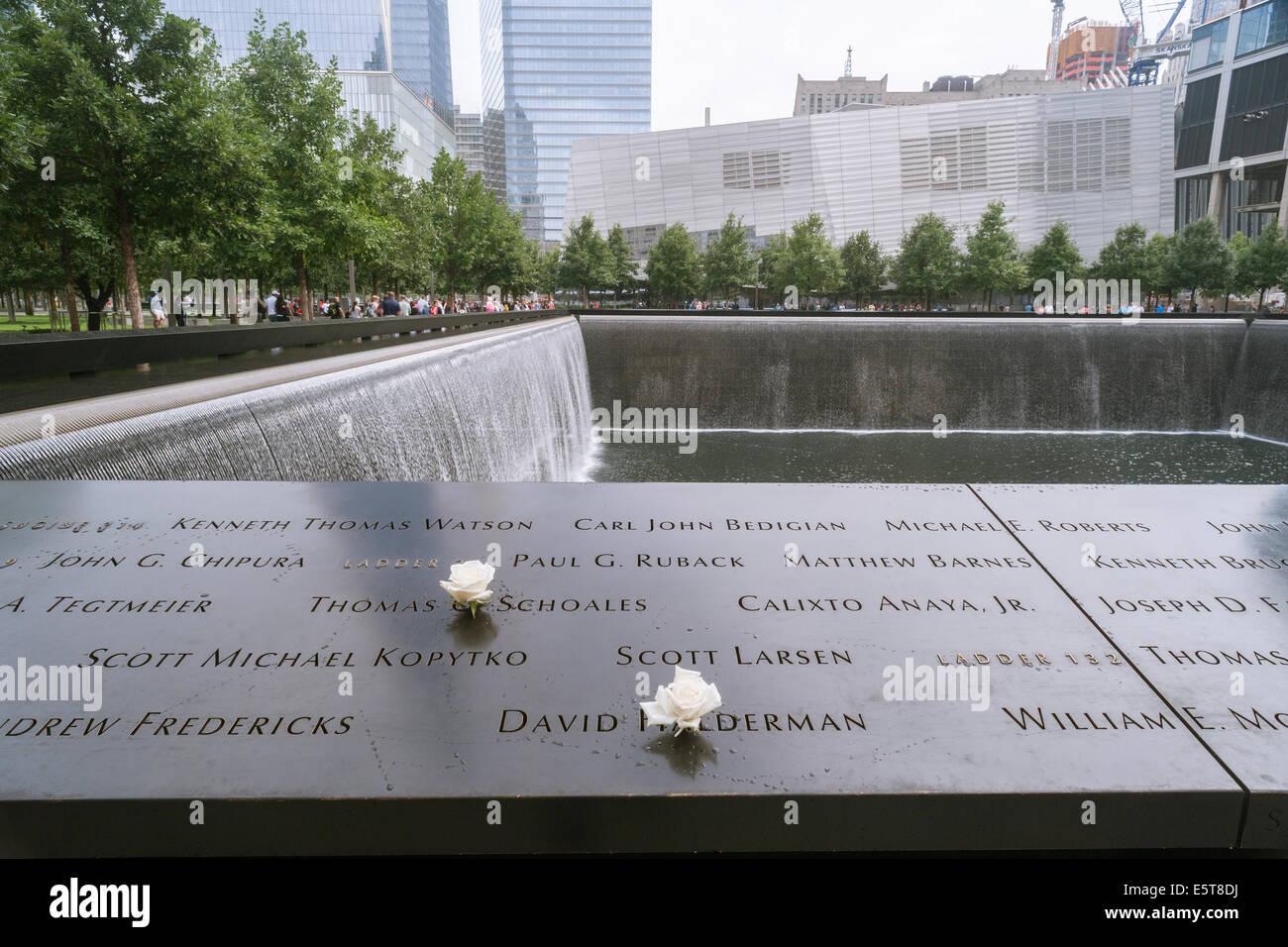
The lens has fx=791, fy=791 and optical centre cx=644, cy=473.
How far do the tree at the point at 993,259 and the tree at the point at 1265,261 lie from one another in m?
12.6

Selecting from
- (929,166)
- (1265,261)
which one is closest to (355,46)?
(929,166)

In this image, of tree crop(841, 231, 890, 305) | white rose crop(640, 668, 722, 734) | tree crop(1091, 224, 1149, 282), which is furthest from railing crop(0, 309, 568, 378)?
tree crop(1091, 224, 1149, 282)

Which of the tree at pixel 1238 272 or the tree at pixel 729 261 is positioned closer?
the tree at pixel 1238 272

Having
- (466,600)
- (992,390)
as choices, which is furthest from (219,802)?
(992,390)

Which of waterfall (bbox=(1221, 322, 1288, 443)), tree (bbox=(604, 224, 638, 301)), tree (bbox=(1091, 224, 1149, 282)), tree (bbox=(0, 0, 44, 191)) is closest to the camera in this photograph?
tree (bbox=(0, 0, 44, 191))

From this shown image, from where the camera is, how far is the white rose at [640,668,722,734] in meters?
1.41

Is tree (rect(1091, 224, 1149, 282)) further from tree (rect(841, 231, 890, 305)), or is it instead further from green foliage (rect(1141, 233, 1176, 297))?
tree (rect(841, 231, 890, 305))

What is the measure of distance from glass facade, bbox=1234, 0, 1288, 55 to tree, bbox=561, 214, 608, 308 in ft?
156

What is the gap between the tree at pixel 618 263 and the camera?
4712cm

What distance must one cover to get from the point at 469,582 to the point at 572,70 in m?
119

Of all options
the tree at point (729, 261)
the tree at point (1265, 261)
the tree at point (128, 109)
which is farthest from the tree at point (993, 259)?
the tree at point (128, 109)

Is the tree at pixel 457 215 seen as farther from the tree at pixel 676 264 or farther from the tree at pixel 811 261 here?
the tree at pixel 811 261

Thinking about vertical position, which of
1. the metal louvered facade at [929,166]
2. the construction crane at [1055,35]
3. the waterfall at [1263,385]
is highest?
the construction crane at [1055,35]

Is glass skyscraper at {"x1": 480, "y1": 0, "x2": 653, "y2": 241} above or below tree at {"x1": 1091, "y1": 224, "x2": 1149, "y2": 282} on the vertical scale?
above
